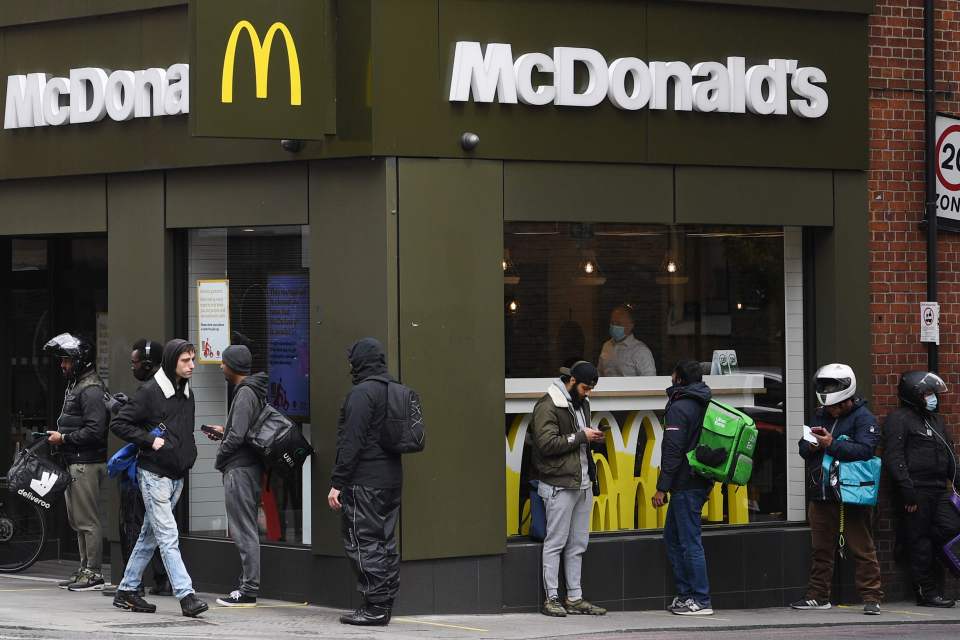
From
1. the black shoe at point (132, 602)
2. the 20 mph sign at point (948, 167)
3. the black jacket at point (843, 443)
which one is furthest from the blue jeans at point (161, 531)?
the 20 mph sign at point (948, 167)

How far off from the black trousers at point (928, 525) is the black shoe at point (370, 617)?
16.0ft

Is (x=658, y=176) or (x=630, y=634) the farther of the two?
(x=658, y=176)

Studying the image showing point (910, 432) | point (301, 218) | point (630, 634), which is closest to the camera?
point (630, 634)

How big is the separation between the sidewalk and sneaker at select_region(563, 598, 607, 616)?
0.08 meters

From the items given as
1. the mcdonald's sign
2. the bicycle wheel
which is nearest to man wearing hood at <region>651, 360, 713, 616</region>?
the mcdonald's sign

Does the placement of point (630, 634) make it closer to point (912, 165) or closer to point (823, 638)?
point (823, 638)

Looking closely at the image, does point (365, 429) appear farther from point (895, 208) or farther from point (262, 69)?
point (895, 208)

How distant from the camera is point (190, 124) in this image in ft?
33.7

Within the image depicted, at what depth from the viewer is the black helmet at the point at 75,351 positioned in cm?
1177

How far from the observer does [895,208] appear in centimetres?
1242

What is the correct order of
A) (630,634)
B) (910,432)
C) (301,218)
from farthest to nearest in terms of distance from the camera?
(910,432)
(301,218)
(630,634)

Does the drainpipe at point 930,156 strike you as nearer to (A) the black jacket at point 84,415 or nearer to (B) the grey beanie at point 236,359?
(B) the grey beanie at point 236,359

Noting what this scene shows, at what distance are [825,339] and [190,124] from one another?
5.68 metres

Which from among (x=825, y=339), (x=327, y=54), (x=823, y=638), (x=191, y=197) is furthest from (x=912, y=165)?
(x=191, y=197)
